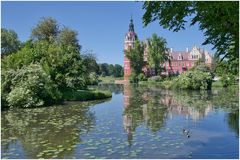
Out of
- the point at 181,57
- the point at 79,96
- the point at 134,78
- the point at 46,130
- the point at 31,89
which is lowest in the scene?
the point at 46,130

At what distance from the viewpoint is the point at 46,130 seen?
743 inches

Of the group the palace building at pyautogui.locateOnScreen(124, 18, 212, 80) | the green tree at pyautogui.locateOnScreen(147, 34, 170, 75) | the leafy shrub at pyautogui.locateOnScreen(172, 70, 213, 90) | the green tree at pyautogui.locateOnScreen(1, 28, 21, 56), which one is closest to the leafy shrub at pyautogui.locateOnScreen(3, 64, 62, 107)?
the leafy shrub at pyautogui.locateOnScreen(172, 70, 213, 90)

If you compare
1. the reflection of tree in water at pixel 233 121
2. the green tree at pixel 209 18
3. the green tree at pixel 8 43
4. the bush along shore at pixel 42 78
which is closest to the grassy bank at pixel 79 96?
the bush along shore at pixel 42 78

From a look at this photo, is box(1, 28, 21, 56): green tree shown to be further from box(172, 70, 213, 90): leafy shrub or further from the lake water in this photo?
the lake water

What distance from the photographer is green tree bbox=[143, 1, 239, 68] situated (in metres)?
8.97

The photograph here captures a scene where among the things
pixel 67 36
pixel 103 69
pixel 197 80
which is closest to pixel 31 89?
pixel 67 36

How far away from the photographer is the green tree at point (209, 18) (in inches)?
353

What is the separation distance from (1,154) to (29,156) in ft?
3.76

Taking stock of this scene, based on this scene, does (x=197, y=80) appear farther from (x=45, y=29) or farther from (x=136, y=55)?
(x=136, y=55)

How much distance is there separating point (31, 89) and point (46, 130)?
13.0 meters

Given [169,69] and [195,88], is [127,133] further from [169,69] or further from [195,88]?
[169,69]

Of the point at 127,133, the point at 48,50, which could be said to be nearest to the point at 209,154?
the point at 127,133

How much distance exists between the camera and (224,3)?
8.45 metres

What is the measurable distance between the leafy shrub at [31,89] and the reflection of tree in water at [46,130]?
227cm
